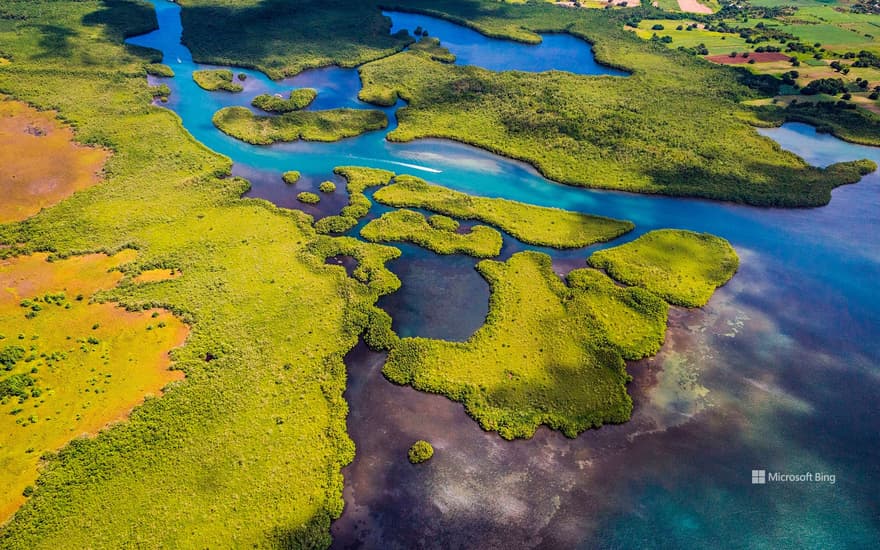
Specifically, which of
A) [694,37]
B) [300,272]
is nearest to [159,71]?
[300,272]

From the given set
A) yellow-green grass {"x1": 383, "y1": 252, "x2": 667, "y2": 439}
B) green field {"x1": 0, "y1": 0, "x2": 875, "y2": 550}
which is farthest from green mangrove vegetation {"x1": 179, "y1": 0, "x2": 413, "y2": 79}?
yellow-green grass {"x1": 383, "y1": 252, "x2": 667, "y2": 439}

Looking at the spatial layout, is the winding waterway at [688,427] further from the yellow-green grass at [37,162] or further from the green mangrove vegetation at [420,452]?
the yellow-green grass at [37,162]

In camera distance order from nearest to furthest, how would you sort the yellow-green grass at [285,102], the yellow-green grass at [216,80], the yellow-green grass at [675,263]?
1. the yellow-green grass at [675,263]
2. the yellow-green grass at [285,102]
3. the yellow-green grass at [216,80]

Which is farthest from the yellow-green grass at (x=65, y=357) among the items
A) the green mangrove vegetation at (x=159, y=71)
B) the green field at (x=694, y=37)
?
the green field at (x=694, y=37)

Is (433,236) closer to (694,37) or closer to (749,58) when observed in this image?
(749,58)

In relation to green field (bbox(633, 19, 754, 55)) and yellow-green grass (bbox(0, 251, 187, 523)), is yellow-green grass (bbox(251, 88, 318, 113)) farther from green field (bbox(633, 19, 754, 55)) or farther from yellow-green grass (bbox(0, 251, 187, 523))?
green field (bbox(633, 19, 754, 55))

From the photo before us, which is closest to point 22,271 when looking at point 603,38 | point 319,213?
point 319,213

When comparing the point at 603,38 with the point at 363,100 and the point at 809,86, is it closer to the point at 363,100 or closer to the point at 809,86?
the point at 809,86
